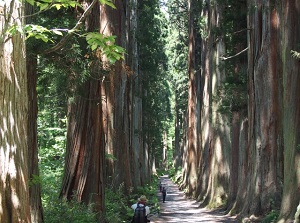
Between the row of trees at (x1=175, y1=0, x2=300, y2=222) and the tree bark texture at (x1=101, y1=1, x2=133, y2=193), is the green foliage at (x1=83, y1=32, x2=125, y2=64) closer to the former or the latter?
the row of trees at (x1=175, y1=0, x2=300, y2=222)

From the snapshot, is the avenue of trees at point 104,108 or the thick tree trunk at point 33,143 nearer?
the avenue of trees at point 104,108

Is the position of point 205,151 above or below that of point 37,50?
below

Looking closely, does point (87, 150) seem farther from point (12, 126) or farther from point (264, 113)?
point (12, 126)

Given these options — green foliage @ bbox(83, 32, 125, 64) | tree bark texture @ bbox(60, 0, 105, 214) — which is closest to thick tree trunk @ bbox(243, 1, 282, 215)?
tree bark texture @ bbox(60, 0, 105, 214)

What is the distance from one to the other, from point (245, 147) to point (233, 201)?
3.07 metres

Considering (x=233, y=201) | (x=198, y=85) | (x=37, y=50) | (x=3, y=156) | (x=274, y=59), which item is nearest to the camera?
(x=3, y=156)

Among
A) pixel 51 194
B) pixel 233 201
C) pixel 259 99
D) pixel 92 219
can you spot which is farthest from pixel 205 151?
pixel 92 219

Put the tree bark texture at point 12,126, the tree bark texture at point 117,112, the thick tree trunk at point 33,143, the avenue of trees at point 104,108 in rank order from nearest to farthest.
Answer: the tree bark texture at point 12,126 → the avenue of trees at point 104,108 → the thick tree trunk at point 33,143 → the tree bark texture at point 117,112

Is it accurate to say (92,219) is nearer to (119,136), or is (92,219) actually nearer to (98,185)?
(98,185)

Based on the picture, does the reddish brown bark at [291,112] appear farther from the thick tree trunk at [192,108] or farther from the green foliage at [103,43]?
the thick tree trunk at [192,108]

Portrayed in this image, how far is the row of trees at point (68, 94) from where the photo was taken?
4.82 meters

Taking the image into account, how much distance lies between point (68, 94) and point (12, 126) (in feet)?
19.8

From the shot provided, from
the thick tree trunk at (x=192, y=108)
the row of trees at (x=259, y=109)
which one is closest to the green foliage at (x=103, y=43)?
the row of trees at (x=259, y=109)

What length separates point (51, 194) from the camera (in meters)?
12.6
